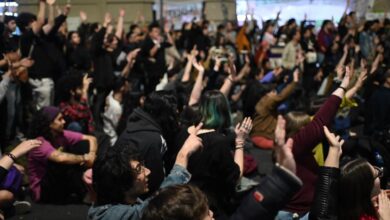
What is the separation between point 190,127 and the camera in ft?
14.2

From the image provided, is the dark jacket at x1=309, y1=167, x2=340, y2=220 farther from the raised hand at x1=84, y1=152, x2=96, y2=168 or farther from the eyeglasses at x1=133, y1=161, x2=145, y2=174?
the raised hand at x1=84, y1=152, x2=96, y2=168

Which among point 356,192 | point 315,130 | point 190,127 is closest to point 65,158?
point 190,127

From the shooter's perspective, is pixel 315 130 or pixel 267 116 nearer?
pixel 315 130

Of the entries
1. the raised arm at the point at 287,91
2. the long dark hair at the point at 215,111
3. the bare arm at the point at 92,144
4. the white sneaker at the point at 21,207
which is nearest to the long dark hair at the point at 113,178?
the long dark hair at the point at 215,111

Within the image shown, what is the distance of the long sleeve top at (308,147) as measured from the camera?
363 cm

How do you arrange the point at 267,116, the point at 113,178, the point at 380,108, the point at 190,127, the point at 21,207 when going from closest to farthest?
the point at 113,178 → the point at 190,127 → the point at 21,207 → the point at 380,108 → the point at 267,116

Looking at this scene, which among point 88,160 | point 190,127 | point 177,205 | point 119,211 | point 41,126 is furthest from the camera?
point 88,160

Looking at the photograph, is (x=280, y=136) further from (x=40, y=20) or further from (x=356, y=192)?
(x=40, y=20)

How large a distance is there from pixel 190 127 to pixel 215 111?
0.23 metres

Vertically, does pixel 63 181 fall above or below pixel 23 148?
below

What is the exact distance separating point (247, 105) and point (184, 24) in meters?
5.77

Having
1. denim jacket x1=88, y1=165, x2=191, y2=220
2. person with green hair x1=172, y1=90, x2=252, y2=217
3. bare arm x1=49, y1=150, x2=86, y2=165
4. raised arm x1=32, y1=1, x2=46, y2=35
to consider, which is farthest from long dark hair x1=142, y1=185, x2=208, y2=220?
raised arm x1=32, y1=1, x2=46, y2=35

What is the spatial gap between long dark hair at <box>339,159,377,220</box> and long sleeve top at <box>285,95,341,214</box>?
0.71m

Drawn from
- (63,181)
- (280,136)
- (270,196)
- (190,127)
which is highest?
(280,136)
